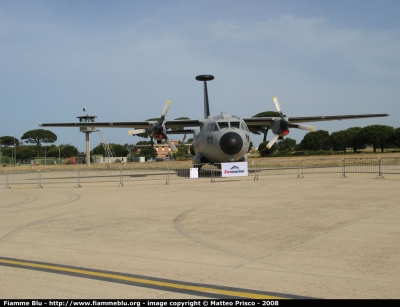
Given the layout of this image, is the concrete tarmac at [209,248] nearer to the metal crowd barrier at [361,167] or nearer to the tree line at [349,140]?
the metal crowd barrier at [361,167]

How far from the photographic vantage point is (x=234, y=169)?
2536 cm

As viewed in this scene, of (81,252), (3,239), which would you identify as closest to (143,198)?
(3,239)

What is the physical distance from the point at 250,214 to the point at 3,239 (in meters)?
6.38

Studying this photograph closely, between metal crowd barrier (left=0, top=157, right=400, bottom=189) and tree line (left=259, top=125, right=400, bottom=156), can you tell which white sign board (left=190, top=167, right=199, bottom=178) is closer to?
metal crowd barrier (left=0, top=157, right=400, bottom=189)

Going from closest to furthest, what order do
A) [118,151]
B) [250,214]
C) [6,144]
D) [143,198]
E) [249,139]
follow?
[250,214]
[143,198]
[249,139]
[118,151]
[6,144]

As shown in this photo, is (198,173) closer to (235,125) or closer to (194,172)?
(194,172)

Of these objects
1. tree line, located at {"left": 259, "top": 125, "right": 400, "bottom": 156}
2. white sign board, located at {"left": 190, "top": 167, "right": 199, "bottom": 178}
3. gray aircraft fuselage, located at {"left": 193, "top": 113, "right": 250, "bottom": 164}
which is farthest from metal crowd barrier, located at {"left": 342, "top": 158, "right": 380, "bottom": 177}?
tree line, located at {"left": 259, "top": 125, "right": 400, "bottom": 156}

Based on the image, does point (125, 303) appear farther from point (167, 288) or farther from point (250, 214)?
point (250, 214)

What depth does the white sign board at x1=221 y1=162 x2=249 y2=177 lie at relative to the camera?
25.0m

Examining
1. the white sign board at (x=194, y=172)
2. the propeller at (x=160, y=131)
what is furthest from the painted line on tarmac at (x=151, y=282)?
the propeller at (x=160, y=131)

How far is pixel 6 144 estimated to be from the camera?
464 ft

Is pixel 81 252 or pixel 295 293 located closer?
pixel 295 293

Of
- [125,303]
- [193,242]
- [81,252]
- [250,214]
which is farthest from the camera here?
[250,214]

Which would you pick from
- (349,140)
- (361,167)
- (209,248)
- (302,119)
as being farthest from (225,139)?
(349,140)
